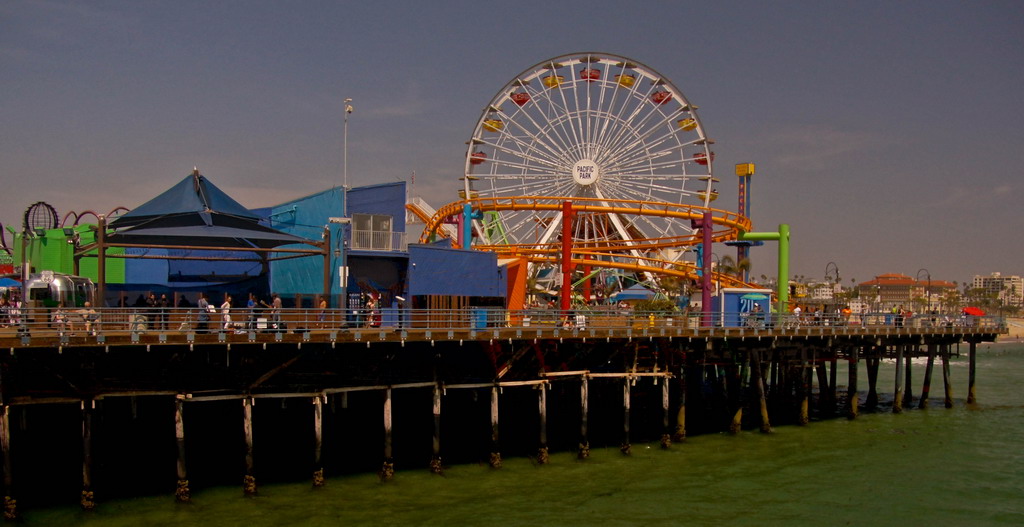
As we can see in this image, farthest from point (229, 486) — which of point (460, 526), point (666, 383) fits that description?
point (666, 383)

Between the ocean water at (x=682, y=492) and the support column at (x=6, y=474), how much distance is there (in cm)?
46

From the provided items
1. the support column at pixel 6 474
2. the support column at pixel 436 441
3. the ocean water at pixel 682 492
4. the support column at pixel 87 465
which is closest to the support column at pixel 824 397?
the ocean water at pixel 682 492

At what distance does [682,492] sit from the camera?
26828 mm

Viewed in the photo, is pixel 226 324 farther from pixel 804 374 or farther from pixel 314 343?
pixel 804 374

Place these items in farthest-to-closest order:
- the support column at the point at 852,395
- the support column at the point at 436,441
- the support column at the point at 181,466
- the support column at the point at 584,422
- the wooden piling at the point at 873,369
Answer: the wooden piling at the point at 873,369 → the support column at the point at 852,395 → the support column at the point at 584,422 → the support column at the point at 436,441 → the support column at the point at 181,466

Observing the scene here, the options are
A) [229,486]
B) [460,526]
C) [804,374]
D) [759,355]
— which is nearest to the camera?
→ [460,526]

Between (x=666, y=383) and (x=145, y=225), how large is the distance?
1981 cm

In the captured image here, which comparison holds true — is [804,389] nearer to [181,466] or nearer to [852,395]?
[852,395]

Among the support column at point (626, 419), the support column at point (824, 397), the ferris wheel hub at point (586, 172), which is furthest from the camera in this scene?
the ferris wheel hub at point (586, 172)

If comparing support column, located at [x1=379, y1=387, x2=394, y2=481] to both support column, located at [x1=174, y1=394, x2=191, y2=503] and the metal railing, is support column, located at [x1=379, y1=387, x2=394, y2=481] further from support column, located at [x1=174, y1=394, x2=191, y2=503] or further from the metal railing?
support column, located at [x1=174, y1=394, x2=191, y2=503]

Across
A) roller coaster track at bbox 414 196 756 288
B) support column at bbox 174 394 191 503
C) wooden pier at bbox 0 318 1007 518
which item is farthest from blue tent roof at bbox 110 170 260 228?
roller coaster track at bbox 414 196 756 288

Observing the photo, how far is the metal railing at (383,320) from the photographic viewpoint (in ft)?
78.3

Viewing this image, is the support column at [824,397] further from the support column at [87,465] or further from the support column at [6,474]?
the support column at [6,474]

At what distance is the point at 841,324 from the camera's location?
136 ft
